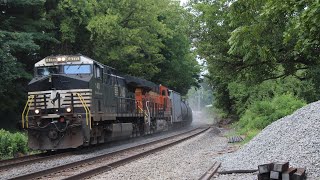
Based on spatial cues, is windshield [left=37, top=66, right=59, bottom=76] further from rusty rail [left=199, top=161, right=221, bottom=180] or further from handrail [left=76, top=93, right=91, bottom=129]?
rusty rail [left=199, top=161, right=221, bottom=180]

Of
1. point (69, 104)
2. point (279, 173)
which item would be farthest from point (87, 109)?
point (279, 173)

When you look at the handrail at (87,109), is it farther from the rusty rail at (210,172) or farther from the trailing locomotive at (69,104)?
the rusty rail at (210,172)

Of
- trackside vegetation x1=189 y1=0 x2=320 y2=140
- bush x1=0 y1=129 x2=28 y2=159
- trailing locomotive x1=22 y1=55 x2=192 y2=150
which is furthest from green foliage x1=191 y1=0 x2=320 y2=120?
bush x1=0 y1=129 x2=28 y2=159

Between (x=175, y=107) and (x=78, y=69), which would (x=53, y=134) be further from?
(x=175, y=107)

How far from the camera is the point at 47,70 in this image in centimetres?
1691

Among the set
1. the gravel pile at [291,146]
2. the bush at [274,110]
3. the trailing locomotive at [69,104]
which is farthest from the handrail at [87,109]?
the bush at [274,110]

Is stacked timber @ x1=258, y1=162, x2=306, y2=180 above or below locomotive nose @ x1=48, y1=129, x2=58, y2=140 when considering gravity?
below

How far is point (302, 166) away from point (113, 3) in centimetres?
2500

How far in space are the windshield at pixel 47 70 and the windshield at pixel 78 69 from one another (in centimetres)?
40

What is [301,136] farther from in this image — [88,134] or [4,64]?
[4,64]

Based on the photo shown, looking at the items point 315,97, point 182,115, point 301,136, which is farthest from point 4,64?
point 182,115

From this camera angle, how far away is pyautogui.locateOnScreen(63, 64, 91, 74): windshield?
16.7 m

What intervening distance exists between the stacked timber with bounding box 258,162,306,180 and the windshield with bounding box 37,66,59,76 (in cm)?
1111

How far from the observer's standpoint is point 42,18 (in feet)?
91.1
